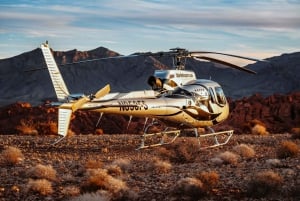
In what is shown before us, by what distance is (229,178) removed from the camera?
15.3m

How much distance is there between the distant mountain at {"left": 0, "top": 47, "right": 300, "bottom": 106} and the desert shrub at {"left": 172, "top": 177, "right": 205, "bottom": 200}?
3842 inches

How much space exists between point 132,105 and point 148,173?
3.47 metres

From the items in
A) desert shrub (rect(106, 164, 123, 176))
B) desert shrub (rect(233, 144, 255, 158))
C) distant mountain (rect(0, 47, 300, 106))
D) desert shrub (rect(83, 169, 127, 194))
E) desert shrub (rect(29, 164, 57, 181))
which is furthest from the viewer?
distant mountain (rect(0, 47, 300, 106))

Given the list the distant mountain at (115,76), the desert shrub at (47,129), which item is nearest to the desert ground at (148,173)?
the desert shrub at (47,129)

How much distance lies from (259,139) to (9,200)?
15.4 metres

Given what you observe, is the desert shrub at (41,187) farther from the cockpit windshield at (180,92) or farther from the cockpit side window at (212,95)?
the cockpit side window at (212,95)

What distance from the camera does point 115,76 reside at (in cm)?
13100

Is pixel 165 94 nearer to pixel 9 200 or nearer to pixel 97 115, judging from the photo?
pixel 9 200

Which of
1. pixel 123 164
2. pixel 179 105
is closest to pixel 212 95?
pixel 179 105

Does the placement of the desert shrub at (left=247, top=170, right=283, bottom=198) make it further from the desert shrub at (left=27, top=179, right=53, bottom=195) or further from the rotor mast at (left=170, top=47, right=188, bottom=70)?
the rotor mast at (left=170, top=47, right=188, bottom=70)

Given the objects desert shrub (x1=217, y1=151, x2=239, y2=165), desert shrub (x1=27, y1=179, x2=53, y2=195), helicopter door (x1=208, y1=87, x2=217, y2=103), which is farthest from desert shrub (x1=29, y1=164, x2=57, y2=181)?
helicopter door (x1=208, y1=87, x2=217, y2=103)

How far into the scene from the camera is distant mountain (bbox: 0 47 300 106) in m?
118

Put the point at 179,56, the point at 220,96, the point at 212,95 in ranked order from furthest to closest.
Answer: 1. the point at 220,96
2. the point at 212,95
3. the point at 179,56

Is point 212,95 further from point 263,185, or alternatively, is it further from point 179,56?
point 263,185
